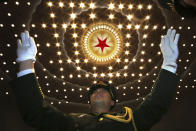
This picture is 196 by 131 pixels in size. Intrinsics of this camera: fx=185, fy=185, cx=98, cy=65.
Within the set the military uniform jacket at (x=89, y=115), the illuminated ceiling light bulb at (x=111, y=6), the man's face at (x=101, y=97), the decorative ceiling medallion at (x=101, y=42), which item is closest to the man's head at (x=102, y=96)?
the man's face at (x=101, y=97)

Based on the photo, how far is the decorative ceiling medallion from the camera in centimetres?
260

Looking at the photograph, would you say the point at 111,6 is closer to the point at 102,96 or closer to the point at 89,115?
the point at 102,96

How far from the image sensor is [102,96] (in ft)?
6.34

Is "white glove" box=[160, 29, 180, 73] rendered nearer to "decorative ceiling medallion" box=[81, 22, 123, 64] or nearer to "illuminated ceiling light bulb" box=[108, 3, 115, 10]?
"illuminated ceiling light bulb" box=[108, 3, 115, 10]

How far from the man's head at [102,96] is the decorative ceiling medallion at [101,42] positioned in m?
0.69

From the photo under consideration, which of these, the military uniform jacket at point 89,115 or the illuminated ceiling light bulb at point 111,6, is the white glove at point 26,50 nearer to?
the military uniform jacket at point 89,115

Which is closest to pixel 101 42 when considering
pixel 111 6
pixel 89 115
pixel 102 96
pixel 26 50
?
pixel 111 6

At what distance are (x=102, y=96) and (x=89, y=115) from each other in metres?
0.33

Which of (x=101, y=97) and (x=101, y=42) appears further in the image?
(x=101, y=42)

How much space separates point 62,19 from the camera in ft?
8.03

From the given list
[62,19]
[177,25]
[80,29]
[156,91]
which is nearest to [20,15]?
[62,19]

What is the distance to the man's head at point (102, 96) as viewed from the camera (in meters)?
1.83

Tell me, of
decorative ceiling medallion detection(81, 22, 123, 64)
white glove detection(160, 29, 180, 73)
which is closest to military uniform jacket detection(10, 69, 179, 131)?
white glove detection(160, 29, 180, 73)

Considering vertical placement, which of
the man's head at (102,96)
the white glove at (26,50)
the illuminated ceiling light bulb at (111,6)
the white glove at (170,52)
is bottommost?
the man's head at (102,96)
